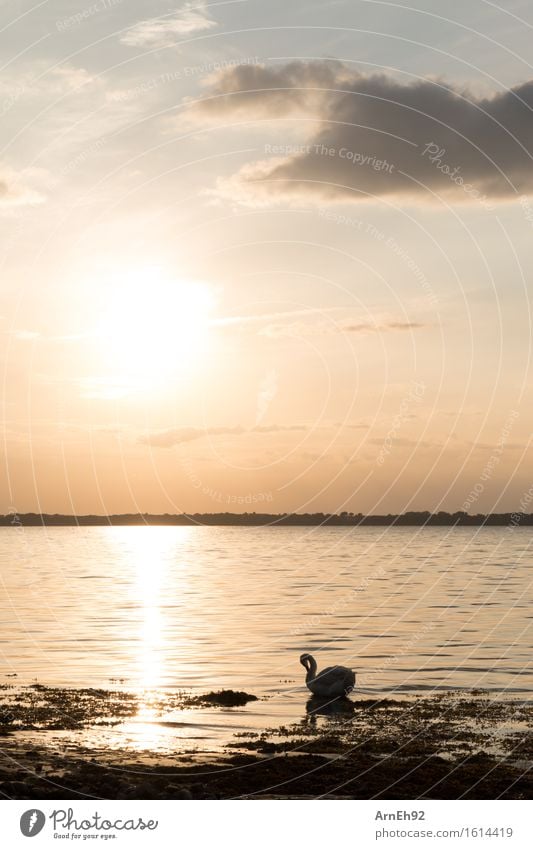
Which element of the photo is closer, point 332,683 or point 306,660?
point 332,683

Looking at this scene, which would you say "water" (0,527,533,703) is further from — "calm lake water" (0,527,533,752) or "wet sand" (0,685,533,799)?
"wet sand" (0,685,533,799)

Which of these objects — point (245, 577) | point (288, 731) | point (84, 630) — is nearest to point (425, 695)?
point (288, 731)

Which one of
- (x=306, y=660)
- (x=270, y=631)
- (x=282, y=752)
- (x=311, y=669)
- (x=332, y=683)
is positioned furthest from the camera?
(x=270, y=631)

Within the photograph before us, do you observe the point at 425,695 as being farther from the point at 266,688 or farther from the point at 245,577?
the point at 245,577

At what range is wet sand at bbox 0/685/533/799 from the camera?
69.7 feet

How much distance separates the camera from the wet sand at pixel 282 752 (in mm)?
21234

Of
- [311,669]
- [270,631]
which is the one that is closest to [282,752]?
[311,669]

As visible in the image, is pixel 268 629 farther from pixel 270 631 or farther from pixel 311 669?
pixel 311 669

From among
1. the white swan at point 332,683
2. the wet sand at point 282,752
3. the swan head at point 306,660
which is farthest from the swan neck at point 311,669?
the wet sand at point 282,752

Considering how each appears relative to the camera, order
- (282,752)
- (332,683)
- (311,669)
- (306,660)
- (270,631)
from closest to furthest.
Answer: (282,752) < (332,683) < (311,669) < (306,660) < (270,631)

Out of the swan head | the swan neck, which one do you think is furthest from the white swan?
the swan head

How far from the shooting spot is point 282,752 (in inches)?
1012

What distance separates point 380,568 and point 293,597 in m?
→ 44.7
